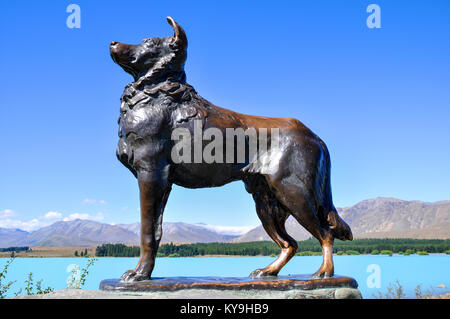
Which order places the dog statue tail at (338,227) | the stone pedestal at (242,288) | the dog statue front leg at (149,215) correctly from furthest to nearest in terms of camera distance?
the dog statue tail at (338,227)
the dog statue front leg at (149,215)
the stone pedestal at (242,288)

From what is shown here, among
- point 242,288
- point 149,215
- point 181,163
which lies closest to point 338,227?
point 242,288

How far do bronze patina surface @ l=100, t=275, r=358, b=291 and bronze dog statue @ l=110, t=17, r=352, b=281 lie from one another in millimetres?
212

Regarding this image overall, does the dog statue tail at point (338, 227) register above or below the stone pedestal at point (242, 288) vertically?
above

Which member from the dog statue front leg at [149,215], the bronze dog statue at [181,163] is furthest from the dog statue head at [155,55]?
the dog statue front leg at [149,215]

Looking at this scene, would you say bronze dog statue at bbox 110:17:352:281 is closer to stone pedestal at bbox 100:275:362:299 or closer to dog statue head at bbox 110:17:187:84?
dog statue head at bbox 110:17:187:84

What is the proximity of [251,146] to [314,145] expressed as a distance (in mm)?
846

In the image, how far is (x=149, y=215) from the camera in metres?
5.71

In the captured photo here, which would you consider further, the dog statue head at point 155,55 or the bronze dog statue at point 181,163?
the dog statue head at point 155,55

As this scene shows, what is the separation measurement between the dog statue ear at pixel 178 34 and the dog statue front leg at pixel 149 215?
1.70 meters

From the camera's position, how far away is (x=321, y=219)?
630 centimetres

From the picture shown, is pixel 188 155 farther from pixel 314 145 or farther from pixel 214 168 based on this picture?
pixel 314 145

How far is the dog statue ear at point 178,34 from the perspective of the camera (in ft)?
19.6

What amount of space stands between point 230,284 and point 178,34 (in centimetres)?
313

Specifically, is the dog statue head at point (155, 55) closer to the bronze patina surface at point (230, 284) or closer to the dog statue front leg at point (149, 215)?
the dog statue front leg at point (149, 215)
